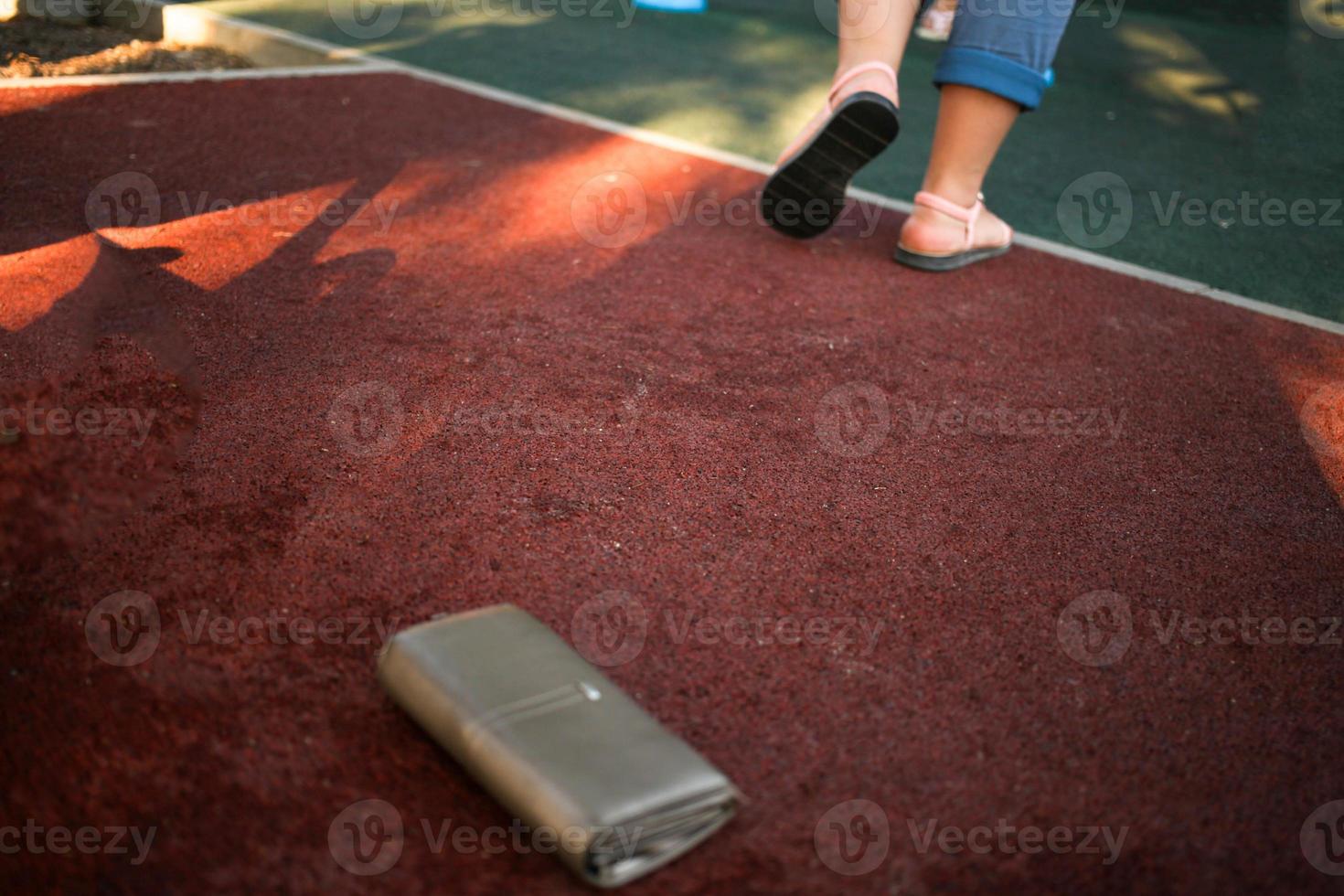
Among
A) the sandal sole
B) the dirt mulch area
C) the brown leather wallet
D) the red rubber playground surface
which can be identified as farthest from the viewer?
the dirt mulch area

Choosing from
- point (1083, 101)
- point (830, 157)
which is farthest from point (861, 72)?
point (1083, 101)

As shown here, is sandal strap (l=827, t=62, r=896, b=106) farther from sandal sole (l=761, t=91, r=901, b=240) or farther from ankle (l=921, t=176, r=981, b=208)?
ankle (l=921, t=176, r=981, b=208)

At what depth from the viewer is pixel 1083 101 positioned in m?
4.73

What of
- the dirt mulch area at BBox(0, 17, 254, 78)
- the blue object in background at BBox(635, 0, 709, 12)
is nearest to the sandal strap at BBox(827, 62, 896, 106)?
the dirt mulch area at BBox(0, 17, 254, 78)

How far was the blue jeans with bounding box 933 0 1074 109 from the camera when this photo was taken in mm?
2814

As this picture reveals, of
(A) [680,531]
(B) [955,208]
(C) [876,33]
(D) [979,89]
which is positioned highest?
(C) [876,33]

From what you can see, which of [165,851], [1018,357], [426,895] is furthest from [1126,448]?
[165,851]

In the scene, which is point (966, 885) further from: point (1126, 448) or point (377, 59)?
point (377, 59)

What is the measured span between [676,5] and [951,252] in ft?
11.5

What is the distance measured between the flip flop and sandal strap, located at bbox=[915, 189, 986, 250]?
24 centimetres

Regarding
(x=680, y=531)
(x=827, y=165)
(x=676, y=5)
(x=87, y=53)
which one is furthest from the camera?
(x=676, y=5)

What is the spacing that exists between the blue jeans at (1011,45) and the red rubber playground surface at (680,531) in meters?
0.54

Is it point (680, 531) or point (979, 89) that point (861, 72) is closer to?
point (979, 89)

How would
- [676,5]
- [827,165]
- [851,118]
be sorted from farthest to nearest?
[676,5] → [827,165] → [851,118]
